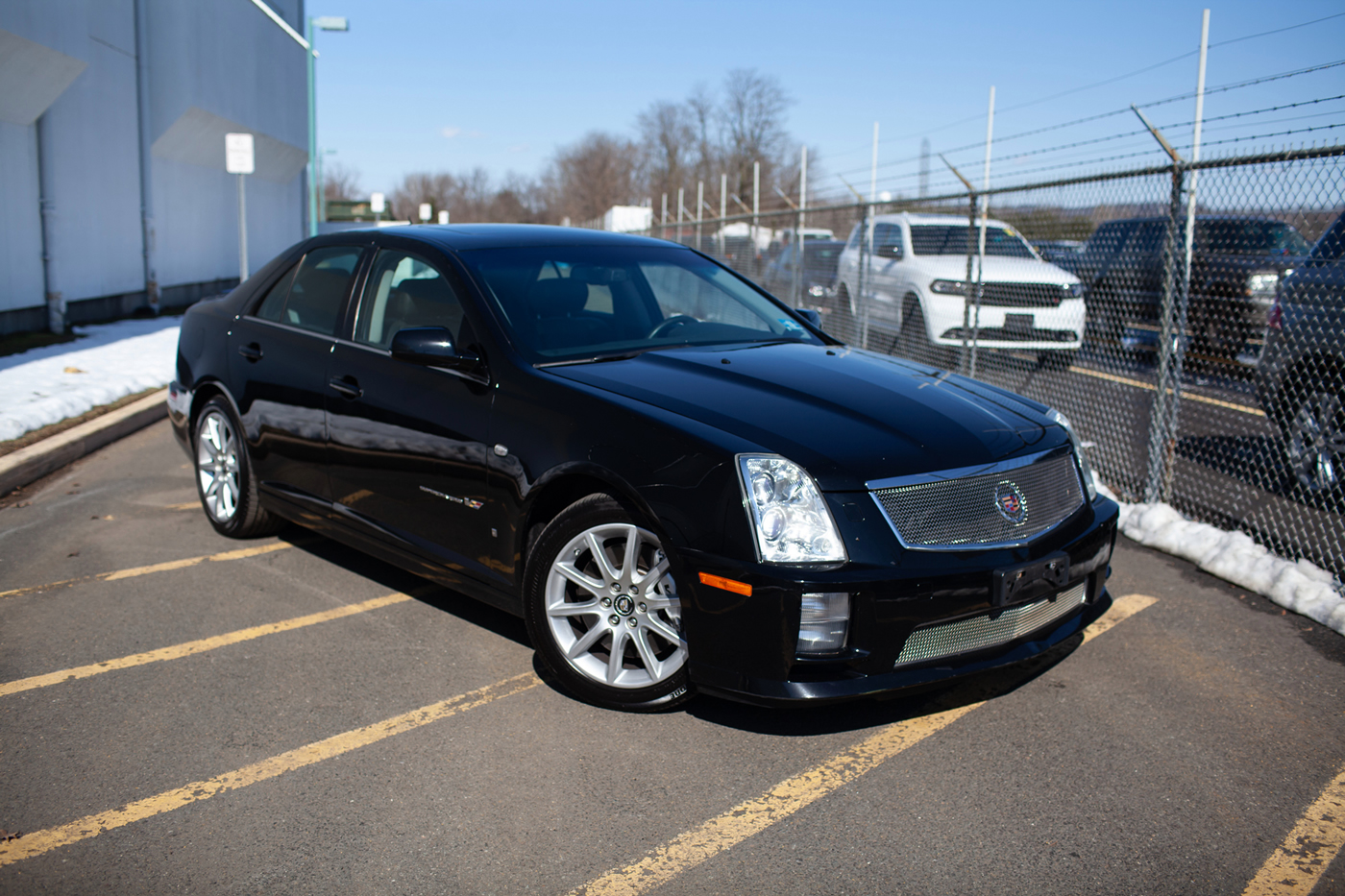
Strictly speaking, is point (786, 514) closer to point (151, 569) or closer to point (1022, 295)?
point (151, 569)

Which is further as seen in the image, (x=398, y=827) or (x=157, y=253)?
(x=157, y=253)

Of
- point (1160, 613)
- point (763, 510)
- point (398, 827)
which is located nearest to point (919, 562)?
point (763, 510)

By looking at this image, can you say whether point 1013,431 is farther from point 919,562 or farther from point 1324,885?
point 1324,885

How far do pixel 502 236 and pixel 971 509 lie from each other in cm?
246

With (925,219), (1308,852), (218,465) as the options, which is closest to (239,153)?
(925,219)

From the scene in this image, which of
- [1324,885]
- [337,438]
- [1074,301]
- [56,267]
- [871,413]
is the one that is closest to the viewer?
[1324,885]

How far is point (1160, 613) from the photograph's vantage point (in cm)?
459

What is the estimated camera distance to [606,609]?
3389 millimetres

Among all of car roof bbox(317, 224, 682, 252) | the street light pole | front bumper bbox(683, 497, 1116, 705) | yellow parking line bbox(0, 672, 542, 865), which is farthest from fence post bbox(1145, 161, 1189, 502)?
the street light pole

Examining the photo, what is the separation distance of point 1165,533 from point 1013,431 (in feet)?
8.56

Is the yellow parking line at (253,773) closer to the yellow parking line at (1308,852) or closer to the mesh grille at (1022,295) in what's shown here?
the yellow parking line at (1308,852)

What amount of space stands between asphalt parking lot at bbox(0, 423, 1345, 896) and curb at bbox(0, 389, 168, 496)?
7.36 feet

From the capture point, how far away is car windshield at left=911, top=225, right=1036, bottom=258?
9.95 metres

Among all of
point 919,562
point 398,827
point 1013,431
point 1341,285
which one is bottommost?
point 398,827
